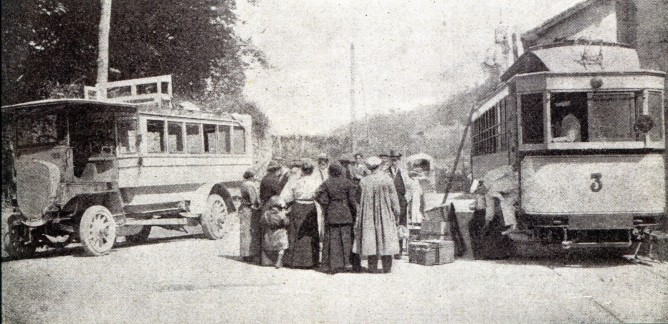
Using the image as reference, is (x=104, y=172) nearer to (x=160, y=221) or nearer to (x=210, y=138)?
(x=160, y=221)

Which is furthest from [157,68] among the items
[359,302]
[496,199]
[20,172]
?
[359,302]

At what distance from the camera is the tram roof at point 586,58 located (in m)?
9.32

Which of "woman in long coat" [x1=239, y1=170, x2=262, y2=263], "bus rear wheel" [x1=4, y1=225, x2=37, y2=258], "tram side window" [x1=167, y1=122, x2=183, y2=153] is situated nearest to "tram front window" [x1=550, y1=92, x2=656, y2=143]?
"woman in long coat" [x1=239, y1=170, x2=262, y2=263]

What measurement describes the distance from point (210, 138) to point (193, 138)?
0.66 metres

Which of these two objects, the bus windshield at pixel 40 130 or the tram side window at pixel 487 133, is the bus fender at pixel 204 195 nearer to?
the bus windshield at pixel 40 130

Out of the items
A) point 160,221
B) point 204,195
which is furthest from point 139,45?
point 160,221

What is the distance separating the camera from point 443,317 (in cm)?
607

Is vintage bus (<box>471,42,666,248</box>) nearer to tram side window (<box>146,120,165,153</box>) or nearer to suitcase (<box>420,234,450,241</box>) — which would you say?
suitcase (<box>420,234,450,241</box>)

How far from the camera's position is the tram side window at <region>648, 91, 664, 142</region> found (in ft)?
28.6

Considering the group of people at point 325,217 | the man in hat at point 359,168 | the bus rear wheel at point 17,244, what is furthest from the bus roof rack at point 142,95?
the man in hat at point 359,168

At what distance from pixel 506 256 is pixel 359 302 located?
3.84 metres

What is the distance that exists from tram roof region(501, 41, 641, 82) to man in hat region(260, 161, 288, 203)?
4491mm

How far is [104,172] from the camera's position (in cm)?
1106

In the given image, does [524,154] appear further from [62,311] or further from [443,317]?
[62,311]
